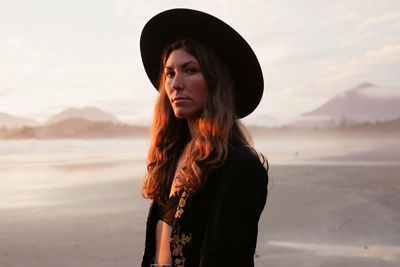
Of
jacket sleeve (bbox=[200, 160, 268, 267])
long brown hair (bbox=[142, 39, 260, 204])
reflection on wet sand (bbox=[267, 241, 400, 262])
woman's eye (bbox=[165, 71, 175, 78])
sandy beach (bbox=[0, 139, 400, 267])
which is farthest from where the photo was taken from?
sandy beach (bbox=[0, 139, 400, 267])

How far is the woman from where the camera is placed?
5.19 ft

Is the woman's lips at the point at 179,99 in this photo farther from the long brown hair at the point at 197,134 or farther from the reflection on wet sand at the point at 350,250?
the reflection on wet sand at the point at 350,250

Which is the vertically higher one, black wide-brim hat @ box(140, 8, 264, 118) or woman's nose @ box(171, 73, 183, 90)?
black wide-brim hat @ box(140, 8, 264, 118)

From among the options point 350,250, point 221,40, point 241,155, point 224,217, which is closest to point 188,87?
point 221,40

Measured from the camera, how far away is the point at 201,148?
1.80 m

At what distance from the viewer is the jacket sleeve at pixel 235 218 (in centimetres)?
154

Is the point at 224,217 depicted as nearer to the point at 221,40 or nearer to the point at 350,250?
the point at 221,40

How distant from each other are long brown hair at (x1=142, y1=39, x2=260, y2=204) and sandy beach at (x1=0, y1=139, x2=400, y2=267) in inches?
96.8

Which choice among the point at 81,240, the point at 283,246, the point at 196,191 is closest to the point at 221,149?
the point at 196,191

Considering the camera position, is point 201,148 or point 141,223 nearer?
point 201,148

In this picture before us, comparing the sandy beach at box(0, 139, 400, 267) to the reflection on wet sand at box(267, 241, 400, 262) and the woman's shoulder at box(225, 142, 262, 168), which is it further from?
the woman's shoulder at box(225, 142, 262, 168)

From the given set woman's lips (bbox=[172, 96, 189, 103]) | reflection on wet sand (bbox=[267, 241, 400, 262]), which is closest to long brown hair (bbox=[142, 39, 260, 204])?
woman's lips (bbox=[172, 96, 189, 103])

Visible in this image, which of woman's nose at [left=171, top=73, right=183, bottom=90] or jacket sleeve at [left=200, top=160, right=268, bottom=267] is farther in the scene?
woman's nose at [left=171, top=73, right=183, bottom=90]

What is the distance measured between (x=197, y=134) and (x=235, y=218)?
0.52 m
